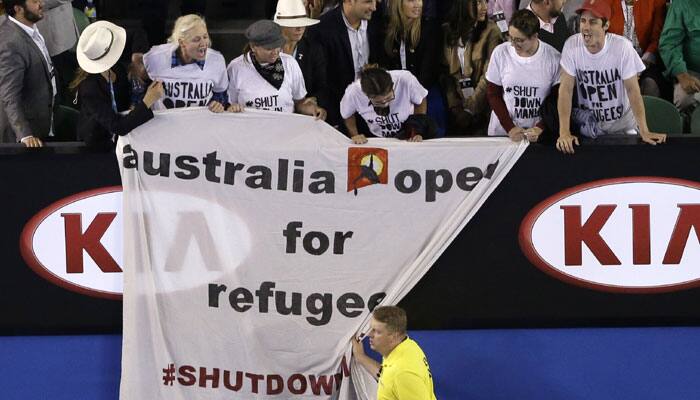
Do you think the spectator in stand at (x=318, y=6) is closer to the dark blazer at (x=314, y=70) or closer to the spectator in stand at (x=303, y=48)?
the spectator in stand at (x=303, y=48)

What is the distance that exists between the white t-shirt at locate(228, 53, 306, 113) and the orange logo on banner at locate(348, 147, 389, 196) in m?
0.61

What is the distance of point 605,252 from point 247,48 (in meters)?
2.51

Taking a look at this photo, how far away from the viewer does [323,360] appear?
8.02m

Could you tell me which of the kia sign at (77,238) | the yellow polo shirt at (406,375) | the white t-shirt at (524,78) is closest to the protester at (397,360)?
the yellow polo shirt at (406,375)

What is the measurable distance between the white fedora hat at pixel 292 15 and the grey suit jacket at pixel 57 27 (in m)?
1.65

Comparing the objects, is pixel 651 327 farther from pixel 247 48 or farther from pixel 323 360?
pixel 247 48

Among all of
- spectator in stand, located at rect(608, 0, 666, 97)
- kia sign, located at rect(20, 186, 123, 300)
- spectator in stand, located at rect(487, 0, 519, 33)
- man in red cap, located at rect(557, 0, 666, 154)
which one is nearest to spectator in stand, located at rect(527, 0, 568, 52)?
spectator in stand, located at rect(487, 0, 519, 33)

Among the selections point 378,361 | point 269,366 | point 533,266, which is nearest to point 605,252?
point 533,266

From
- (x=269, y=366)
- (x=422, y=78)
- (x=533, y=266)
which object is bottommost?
(x=269, y=366)

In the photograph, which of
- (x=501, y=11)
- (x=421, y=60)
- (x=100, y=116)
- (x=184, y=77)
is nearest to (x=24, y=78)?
(x=100, y=116)

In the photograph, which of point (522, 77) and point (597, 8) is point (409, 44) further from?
point (597, 8)

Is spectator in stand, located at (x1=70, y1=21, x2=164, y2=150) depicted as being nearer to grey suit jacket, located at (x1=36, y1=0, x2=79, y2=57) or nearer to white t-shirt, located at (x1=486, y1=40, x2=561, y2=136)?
grey suit jacket, located at (x1=36, y1=0, x2=79, y2=57)

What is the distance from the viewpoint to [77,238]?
7980mm

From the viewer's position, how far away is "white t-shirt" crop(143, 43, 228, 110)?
26.6ft
